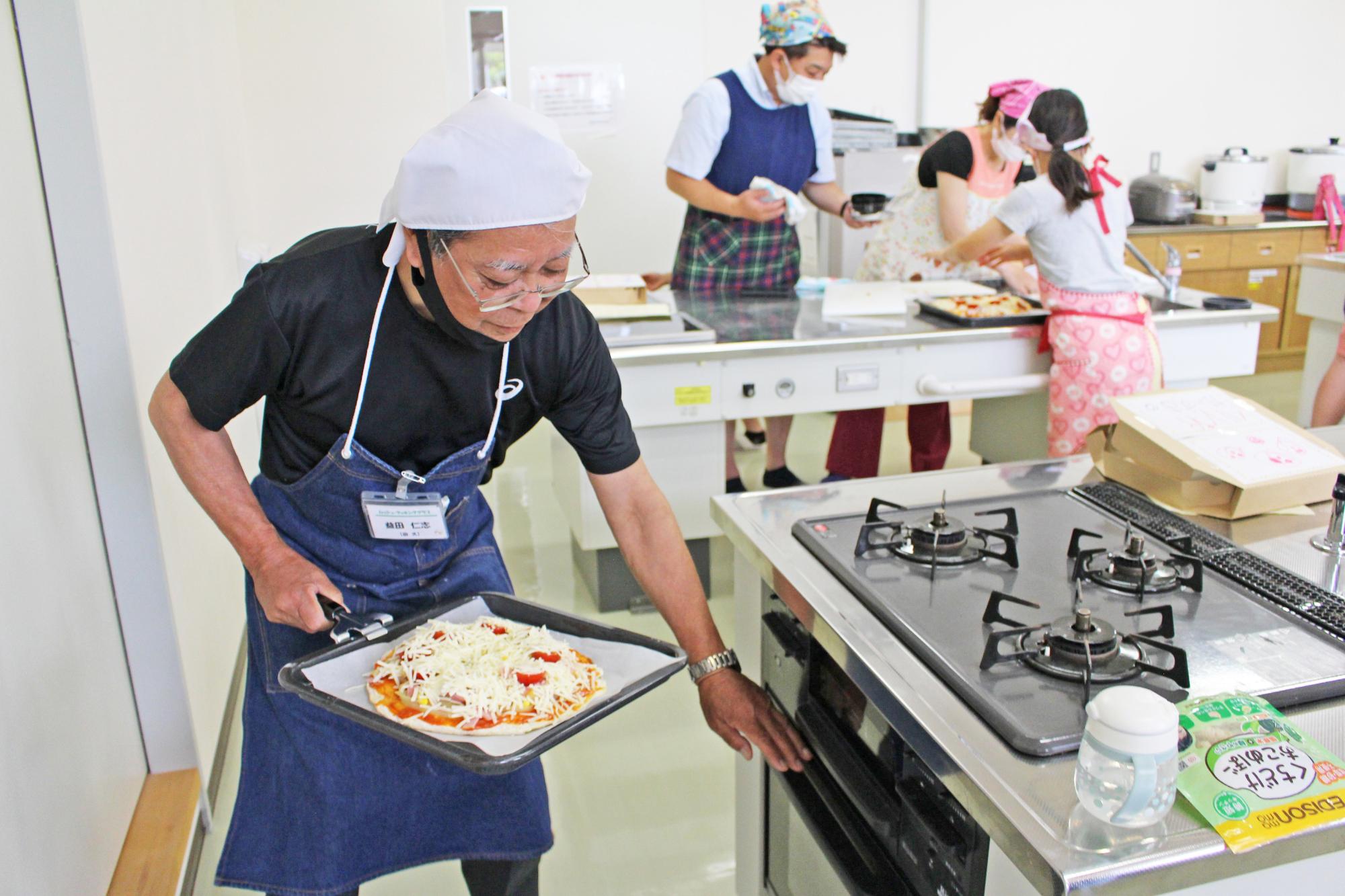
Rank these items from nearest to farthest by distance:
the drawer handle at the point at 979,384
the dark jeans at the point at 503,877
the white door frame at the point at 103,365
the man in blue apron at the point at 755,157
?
the dark jeans at the point at 503,877, the white door frame at the point at 103,365, the drawer handle at the point at 979,384, the man in blue apron at the point at 755,157

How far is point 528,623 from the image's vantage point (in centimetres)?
140

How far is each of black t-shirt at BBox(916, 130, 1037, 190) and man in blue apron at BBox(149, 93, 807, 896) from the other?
230cm

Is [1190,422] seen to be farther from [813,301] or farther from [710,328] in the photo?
[813,301]

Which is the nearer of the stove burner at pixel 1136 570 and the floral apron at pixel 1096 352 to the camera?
the stove burner at pixel 1136 570

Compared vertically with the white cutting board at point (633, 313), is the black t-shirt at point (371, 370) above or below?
above

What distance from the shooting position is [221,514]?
1.27 metres

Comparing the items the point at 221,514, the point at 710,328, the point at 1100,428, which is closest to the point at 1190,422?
the point at 1100,428

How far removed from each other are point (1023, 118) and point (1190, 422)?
1501 millimetres

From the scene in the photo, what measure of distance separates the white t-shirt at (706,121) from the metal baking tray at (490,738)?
215cm

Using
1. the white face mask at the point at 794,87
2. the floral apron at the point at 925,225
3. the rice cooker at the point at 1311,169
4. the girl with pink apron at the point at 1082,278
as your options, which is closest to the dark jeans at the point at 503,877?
the girl with pink apron at the point at 1082,278

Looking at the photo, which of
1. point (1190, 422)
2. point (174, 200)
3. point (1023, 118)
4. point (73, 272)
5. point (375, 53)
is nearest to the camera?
point (1190, 422)

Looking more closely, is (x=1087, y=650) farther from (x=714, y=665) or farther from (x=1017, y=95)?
(x=1017, y=95)

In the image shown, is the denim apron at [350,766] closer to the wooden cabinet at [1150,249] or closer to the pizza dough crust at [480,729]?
the pizza dough crust at [480,729]

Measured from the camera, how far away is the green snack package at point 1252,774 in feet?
2.53
